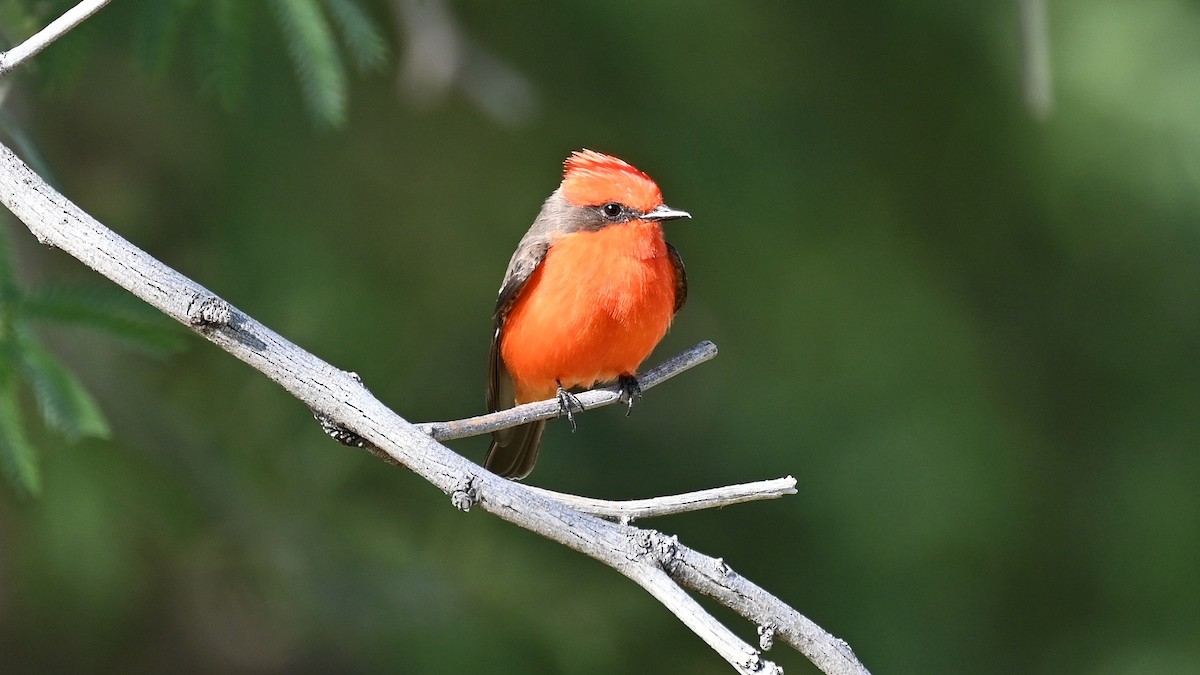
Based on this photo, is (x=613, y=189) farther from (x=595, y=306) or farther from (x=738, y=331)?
(x=738, y=331)

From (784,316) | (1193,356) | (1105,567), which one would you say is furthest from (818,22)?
(1105,567)

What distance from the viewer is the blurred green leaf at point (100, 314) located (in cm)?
343

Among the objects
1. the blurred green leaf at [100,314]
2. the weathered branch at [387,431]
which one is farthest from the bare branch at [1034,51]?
the blurred green leaf at [100,314]

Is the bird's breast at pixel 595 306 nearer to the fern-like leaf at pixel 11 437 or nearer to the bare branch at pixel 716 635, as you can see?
the fern-like leaf at pixel 11 437

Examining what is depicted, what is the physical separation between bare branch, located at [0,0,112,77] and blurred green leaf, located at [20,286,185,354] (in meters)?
1.03

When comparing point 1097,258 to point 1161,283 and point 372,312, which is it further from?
point 372,312

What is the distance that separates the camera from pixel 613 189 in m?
4.57

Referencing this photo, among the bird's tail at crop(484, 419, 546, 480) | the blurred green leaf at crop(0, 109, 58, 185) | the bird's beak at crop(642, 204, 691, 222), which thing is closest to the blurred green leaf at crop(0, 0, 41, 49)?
the blurred green leaf at crop(0, 109, 58, 185)

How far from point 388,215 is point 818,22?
241 cm

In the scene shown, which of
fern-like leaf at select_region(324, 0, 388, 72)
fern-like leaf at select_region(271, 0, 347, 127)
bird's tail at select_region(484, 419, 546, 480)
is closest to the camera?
fern-like leaf at select_region(271, 0, 347, 127)

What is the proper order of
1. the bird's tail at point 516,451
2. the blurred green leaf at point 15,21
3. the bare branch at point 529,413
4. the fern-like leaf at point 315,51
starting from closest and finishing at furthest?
the bare branch at point 529,413 < the blurred green leaf at point 15,21 < the fern-like leaf at point 315,51 < the bird's tail at point 516,451

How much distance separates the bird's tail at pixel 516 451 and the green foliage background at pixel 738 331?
1.43 metres

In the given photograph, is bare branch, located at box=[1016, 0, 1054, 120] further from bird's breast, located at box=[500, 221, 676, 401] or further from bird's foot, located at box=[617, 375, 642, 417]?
bird's foot, located at box=[617, 375, 642, 417]

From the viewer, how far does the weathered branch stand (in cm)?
238
